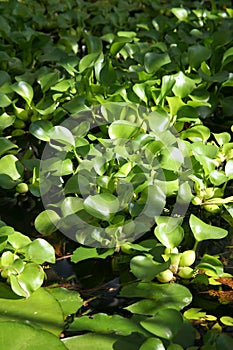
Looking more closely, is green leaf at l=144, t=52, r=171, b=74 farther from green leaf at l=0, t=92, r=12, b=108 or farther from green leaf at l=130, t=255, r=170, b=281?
green leaf at l=130, t=255, r=170, b=281

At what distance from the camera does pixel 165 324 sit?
0.99 metres

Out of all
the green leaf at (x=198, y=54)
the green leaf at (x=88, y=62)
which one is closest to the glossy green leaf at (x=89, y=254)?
the green leaf at (x=88, y=62)

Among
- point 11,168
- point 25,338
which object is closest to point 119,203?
point 11,168

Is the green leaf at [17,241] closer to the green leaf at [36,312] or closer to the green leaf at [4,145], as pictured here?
the green leaf at [36,312]

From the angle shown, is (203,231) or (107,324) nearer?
(107,324)

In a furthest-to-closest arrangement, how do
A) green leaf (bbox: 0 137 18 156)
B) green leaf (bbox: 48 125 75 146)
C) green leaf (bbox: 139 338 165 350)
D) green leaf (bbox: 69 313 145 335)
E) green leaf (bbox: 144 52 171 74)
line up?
green leaf (bbox: 144 52 171 74) → green leaf (bbox: 0 137 18 156) → green leaf (bbox: 48 125 75 146) → green leaf (bbox: 69 313 145 335) → green leaf (bbox: 139 338 165 350)

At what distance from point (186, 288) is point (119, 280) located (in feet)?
0.56

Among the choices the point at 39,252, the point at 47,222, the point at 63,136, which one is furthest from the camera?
the point at 63,136

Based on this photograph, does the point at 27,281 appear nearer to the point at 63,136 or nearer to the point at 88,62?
the point at 63,136

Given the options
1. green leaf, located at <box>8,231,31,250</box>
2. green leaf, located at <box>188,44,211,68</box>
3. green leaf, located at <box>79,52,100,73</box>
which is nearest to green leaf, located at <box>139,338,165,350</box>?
green leaf, located at <box>8,231,31,250</box>

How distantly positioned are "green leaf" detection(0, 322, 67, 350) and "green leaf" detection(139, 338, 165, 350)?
13 cm

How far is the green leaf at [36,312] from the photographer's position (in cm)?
109

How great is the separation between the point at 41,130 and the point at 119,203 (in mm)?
319

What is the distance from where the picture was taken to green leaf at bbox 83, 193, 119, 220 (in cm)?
126
